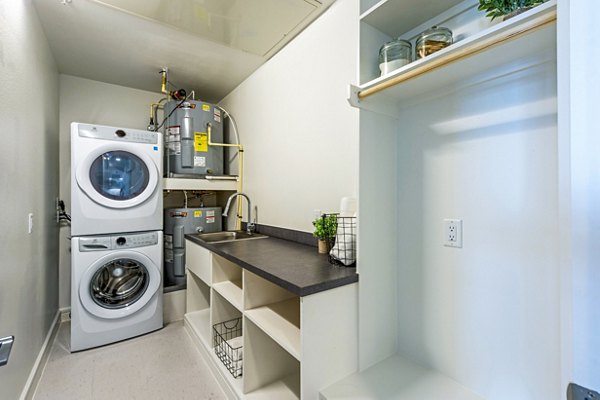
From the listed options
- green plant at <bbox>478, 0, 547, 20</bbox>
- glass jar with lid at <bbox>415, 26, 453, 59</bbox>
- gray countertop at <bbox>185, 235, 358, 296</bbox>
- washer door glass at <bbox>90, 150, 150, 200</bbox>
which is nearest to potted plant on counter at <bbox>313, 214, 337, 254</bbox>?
gray countertop at <bbox>185, 235, 358, 296</bbox>

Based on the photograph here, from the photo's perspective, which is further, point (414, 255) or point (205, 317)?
point (205, 317)

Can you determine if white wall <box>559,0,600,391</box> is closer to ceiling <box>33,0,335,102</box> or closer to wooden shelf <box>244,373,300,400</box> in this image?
wooden shelf <box>244,373,300,400</box>

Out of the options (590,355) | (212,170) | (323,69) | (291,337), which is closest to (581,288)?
(590,355)

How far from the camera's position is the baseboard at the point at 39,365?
1.54 meters

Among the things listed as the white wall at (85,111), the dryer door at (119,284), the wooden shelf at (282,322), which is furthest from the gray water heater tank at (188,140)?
the wooden shelf at (282,322)

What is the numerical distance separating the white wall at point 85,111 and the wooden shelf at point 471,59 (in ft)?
8.78

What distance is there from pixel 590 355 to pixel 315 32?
2077 millimetres

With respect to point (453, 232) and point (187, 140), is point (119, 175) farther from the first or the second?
point (453, 232)

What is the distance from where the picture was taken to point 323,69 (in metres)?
1.85

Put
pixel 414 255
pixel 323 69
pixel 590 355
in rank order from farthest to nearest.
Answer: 1. pixel 323 69
2. pixel 414 255
3. pixel 590 355

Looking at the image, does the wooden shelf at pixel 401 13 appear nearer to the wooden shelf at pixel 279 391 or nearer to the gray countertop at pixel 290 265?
the gray countertop at pixel 290 265

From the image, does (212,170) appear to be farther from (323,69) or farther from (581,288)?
(581,288)

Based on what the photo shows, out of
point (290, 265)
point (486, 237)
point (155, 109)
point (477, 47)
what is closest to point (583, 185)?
point (477, 47)

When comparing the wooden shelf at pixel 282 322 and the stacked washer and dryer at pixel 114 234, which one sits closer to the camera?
the wooden shelf at pixel 282 322
